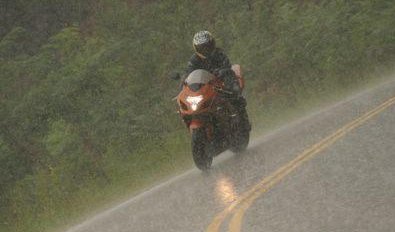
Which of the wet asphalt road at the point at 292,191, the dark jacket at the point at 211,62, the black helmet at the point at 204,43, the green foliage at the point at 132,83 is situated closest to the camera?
the wet asphalt road at the point at 292,191

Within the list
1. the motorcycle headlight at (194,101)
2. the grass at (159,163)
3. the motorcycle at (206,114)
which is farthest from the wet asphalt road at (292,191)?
the grass at (159,163)

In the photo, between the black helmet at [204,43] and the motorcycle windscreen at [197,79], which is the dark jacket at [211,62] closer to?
the black helmet at [204,43]

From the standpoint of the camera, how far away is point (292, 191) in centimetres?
834

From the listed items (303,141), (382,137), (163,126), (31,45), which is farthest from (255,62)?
(31,45)

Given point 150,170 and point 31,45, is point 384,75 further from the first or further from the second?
point 31,45

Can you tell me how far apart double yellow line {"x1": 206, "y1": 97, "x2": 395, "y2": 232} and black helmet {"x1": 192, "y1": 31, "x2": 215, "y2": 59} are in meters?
2.31

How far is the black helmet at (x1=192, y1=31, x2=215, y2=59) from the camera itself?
38.2ft

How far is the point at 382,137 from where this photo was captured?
34.8ft

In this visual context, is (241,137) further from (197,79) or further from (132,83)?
(132,83)

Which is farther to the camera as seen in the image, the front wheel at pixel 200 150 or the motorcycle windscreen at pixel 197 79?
the motorcycle windscreen at pixel 197 79

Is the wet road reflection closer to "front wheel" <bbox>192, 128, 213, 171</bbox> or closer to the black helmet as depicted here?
"front wheel" <bbox>192, 128, 213, 171</bbox>

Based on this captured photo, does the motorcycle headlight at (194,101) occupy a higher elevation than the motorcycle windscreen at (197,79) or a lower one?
lower

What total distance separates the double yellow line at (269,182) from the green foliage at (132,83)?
3.32 meters

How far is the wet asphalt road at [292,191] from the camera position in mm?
6867
